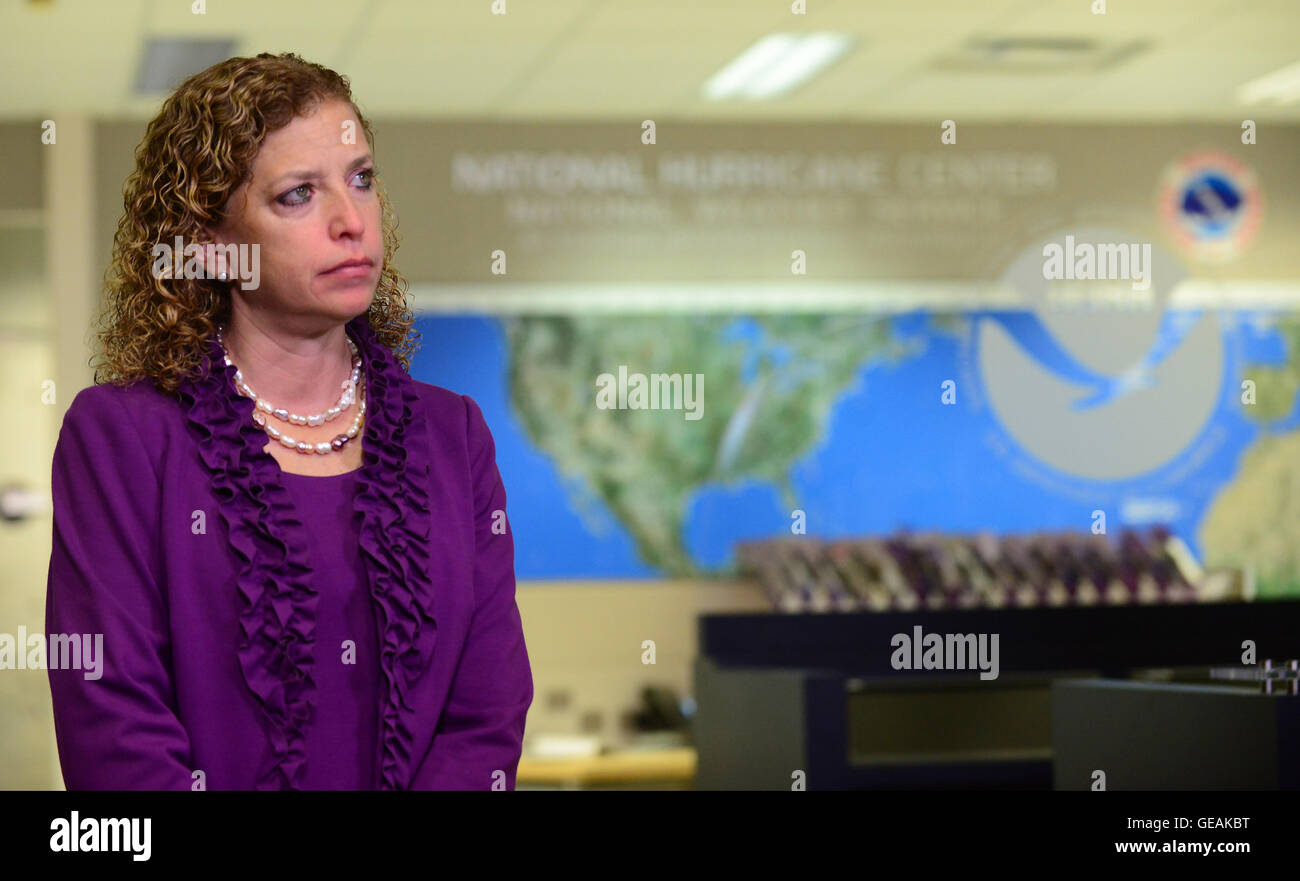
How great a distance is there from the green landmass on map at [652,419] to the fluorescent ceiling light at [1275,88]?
228 centimetres

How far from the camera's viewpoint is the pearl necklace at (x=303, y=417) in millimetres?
1452

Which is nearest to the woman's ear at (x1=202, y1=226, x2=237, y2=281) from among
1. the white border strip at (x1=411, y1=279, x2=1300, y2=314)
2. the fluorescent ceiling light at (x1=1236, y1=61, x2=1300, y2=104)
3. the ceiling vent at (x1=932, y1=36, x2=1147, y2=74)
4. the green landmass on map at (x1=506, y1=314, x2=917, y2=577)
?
the ceiling vent at (x1=932, y1=36, x2=1147, y2=74)

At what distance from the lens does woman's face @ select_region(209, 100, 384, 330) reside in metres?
1.40

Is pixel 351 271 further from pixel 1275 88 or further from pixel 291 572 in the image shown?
pixel 1275 88

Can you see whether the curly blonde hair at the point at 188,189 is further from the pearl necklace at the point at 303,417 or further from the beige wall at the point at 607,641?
the beige wall at the point at 607,641

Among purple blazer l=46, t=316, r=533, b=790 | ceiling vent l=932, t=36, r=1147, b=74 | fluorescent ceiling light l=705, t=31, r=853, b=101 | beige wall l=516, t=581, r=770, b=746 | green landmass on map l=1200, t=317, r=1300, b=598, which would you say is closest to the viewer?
purple blazer l=46, t=316, r=533, b=790

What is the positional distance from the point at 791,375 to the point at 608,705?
1.57 m

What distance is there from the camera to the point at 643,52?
5.59m

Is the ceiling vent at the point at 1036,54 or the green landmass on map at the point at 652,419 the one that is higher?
the ceiling vent at the point at 1036,54

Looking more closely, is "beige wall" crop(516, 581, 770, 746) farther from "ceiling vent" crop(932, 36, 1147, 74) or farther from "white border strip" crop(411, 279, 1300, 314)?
"ceiling vent" crop(932, 36, 1147, 74)

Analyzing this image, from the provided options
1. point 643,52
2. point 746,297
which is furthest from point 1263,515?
point 643,52

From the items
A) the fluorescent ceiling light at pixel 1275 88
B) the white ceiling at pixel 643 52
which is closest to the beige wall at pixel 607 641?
the white ceiling at pixel 643 52

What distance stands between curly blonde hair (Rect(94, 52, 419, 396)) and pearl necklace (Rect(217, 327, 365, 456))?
44 millimetres
